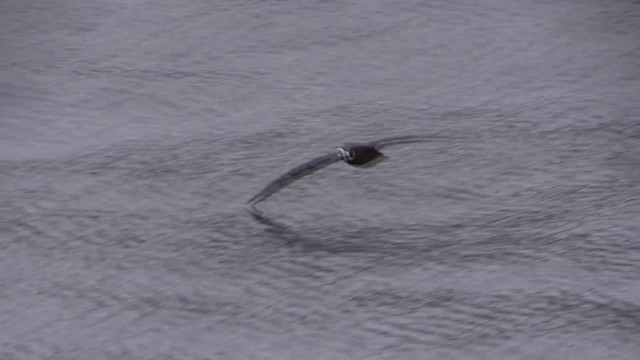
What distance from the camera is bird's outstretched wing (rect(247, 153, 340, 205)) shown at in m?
0.52

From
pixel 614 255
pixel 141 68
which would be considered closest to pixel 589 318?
pixel 614 255

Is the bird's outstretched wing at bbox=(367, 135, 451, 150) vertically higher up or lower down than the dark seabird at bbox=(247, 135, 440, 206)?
higher up

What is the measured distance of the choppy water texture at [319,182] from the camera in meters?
0.45

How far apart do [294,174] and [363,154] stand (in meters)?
0.04

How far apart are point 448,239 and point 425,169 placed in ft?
0.19

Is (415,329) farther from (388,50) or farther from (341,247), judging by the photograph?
(388,50)

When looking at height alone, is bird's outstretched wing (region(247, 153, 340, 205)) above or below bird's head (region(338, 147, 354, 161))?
below

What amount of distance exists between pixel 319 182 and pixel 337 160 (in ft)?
0.06

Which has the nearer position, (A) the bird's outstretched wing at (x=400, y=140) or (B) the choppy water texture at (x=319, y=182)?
(B) the choppy water texture at (x=319, y=182)

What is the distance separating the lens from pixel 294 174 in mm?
538

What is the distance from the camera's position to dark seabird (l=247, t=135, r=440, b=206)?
53cm

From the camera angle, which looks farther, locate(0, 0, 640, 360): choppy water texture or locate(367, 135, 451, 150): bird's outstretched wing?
locate(367, 135, 451, 150): bird's outstretched wing

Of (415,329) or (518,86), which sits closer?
(415,329)

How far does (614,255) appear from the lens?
47 centimetres
